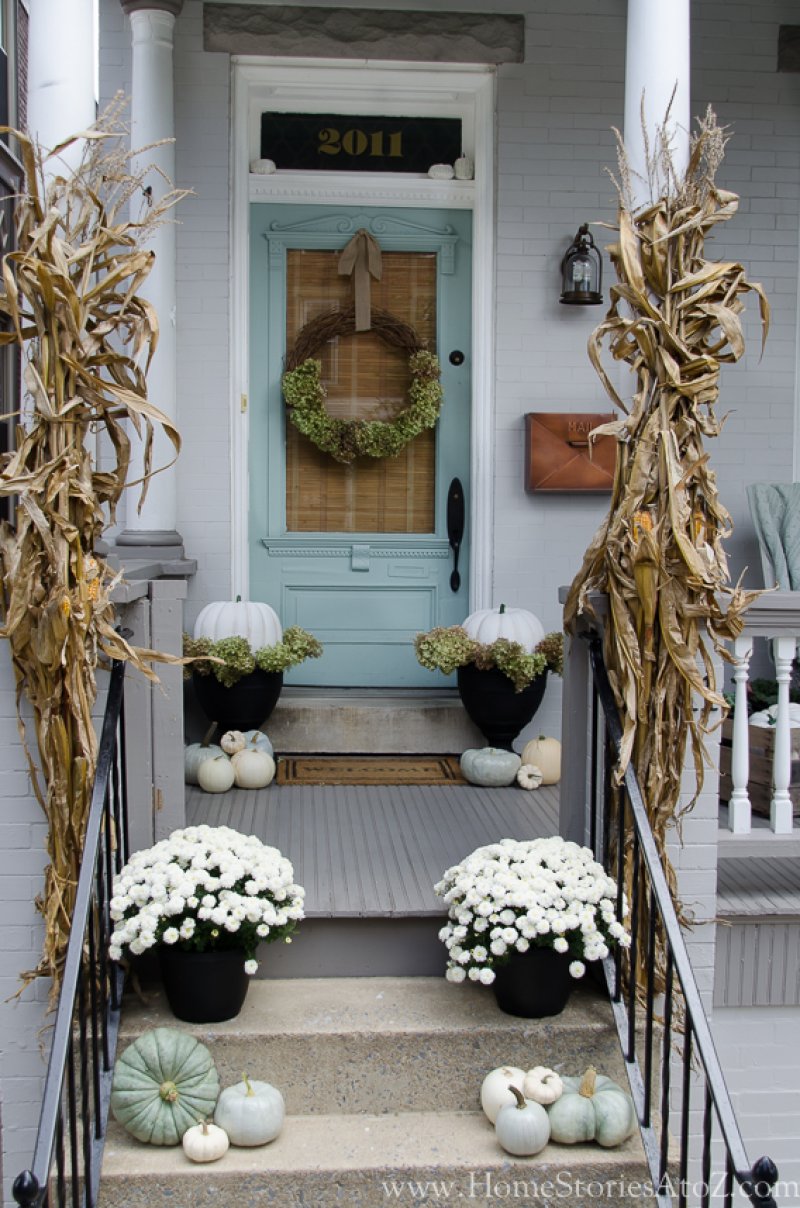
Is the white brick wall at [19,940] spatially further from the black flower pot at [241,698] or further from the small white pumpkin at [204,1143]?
the black flower pot at [241,698]

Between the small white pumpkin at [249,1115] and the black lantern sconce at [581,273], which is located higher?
the black lantern sconce at [581,273]

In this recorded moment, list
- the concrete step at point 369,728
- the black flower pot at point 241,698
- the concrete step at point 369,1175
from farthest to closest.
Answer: the concrete step at point 369,728, the black flower pot at point 241,698, the concrete step at point 369,1175

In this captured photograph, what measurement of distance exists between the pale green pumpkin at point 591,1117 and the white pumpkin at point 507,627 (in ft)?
7.35

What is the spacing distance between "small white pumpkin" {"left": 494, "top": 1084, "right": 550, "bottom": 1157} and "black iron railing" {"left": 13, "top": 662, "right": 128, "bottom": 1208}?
0.93 meters

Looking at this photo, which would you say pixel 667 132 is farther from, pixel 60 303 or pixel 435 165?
pixel 435 165

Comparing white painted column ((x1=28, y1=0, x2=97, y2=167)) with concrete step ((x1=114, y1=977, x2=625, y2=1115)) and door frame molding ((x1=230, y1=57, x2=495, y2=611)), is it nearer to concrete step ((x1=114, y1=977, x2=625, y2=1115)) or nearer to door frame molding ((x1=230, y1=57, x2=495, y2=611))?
door frame molding ((x1=230, y1=57, x2=495, y2=611))

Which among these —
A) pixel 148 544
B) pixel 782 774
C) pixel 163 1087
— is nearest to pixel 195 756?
pixel 148 544

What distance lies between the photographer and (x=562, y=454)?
536 centimetres

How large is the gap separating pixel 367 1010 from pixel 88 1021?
2.40 ft

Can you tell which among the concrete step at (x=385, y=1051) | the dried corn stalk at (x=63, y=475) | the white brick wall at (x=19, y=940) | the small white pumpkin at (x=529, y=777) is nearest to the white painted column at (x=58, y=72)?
the dried corn stalk at (x=63, y=475)

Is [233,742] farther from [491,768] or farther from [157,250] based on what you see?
[157,250]

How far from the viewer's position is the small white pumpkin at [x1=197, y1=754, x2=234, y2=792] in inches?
180

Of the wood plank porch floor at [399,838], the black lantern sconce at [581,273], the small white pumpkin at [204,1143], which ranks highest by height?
the black lantern sconce at [581,273]

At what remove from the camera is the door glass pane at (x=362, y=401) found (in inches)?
215
